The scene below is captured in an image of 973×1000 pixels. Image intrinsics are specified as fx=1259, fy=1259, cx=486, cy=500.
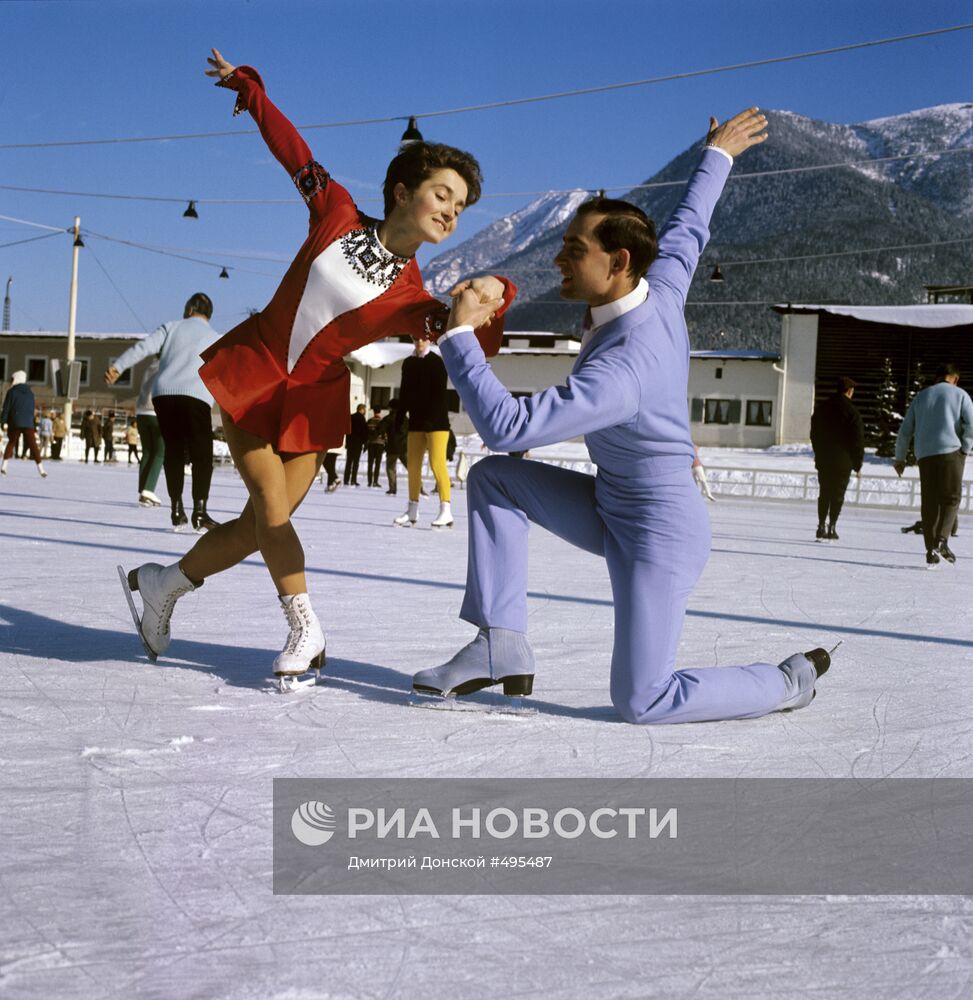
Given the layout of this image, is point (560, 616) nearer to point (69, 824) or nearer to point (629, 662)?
point (629, 662)

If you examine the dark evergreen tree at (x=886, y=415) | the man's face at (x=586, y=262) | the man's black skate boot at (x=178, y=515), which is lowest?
the man's black skate boot at (x=178, y=515)

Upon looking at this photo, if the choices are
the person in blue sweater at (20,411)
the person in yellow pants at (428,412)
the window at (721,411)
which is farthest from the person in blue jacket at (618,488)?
the window at (721,411)

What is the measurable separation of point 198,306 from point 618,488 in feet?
20.4

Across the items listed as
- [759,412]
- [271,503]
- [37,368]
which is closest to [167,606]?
[271,503]

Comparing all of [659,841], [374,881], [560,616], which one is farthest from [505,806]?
[560,616]

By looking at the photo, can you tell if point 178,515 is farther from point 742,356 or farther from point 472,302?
point 742,356

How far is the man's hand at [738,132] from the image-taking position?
3.19 meters

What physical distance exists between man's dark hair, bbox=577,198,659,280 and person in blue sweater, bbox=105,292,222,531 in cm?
583

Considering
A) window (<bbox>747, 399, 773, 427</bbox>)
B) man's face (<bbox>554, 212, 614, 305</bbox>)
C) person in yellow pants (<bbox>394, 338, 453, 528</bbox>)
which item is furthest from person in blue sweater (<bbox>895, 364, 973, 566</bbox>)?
window (<bbox>747, 399, 773, 427</bbox>)

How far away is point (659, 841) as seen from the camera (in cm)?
187

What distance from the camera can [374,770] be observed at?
2.21 m

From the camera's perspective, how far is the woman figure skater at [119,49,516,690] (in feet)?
9.58

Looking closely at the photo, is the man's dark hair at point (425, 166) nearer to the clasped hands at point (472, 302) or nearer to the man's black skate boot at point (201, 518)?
the clasped hands at point (472, 302)

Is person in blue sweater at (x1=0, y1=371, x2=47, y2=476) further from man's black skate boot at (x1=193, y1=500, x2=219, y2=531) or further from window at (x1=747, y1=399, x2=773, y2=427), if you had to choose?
window at (x1=747, y1=399, x2=773, y2=427)
